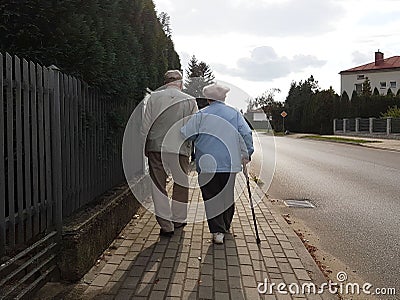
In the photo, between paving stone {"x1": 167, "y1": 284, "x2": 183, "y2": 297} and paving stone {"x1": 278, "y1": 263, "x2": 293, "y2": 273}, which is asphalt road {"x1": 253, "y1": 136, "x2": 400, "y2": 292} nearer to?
paving stone {"x1": 278, "y1": 263, "x2": 293, "y2": 273}

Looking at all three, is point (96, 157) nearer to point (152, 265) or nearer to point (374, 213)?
point (152, 265)

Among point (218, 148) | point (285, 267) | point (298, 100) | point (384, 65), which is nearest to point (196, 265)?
point (285, 267)

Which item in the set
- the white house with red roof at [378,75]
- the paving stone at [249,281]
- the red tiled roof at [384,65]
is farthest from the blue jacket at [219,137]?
the red tiled roof at [384,65]

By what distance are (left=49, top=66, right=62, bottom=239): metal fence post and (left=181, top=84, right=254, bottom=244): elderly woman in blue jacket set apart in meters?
1.88

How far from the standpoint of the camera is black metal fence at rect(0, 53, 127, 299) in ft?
11.2

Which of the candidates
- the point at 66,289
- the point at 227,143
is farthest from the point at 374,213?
the point at 66,289

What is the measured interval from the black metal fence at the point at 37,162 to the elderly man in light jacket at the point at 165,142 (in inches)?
36.9

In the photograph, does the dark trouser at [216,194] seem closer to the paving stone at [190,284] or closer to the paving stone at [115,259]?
the paving stone at [115,259]

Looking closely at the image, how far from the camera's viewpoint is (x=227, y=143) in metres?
5.75

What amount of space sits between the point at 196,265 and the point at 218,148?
1.55 meters

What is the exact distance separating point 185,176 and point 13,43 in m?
2.81

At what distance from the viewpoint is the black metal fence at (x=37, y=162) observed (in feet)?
11.2

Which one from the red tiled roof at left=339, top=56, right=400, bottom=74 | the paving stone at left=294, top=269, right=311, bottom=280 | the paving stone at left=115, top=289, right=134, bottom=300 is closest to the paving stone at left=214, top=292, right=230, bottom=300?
the paving stone at left=115, top=289, right=134, bottom=300

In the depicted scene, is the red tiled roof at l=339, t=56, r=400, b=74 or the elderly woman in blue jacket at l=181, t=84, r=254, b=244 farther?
the red tiled roof at l=339, t=56, r=400, b=74
